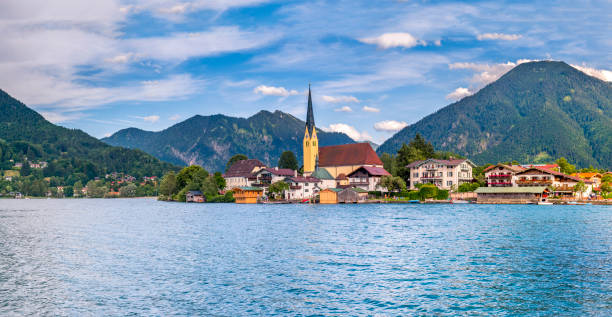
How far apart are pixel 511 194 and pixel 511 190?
1.40 m

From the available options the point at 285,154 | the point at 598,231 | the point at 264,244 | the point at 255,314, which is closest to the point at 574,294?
the point at 255,314

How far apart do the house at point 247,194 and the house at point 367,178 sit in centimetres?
2913

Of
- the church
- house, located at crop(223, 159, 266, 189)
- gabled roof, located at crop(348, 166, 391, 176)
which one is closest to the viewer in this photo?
gabled roof, located at crop(348, 166, 391, 176)

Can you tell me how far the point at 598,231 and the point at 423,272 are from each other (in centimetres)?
3416

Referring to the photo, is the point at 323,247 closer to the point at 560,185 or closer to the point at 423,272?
the point at 423,272

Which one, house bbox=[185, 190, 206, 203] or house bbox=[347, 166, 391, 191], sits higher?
house bbox=[347, 166, 391, 191]

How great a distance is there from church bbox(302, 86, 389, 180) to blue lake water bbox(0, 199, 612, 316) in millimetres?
105128

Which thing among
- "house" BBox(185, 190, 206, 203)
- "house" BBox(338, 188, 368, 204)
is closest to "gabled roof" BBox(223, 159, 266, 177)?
"house" BBox(185, 190, 206, 203)

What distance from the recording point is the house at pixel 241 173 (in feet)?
545

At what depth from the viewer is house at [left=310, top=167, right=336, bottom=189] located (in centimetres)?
15612

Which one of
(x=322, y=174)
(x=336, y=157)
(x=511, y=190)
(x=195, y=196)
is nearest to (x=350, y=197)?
(x=322, y=174)

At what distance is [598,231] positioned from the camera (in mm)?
54969

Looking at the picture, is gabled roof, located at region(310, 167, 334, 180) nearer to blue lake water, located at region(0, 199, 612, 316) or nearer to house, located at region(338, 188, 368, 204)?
house, located at region(338, 188, 368, 204)

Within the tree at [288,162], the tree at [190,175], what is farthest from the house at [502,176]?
the tree at [190,175]
